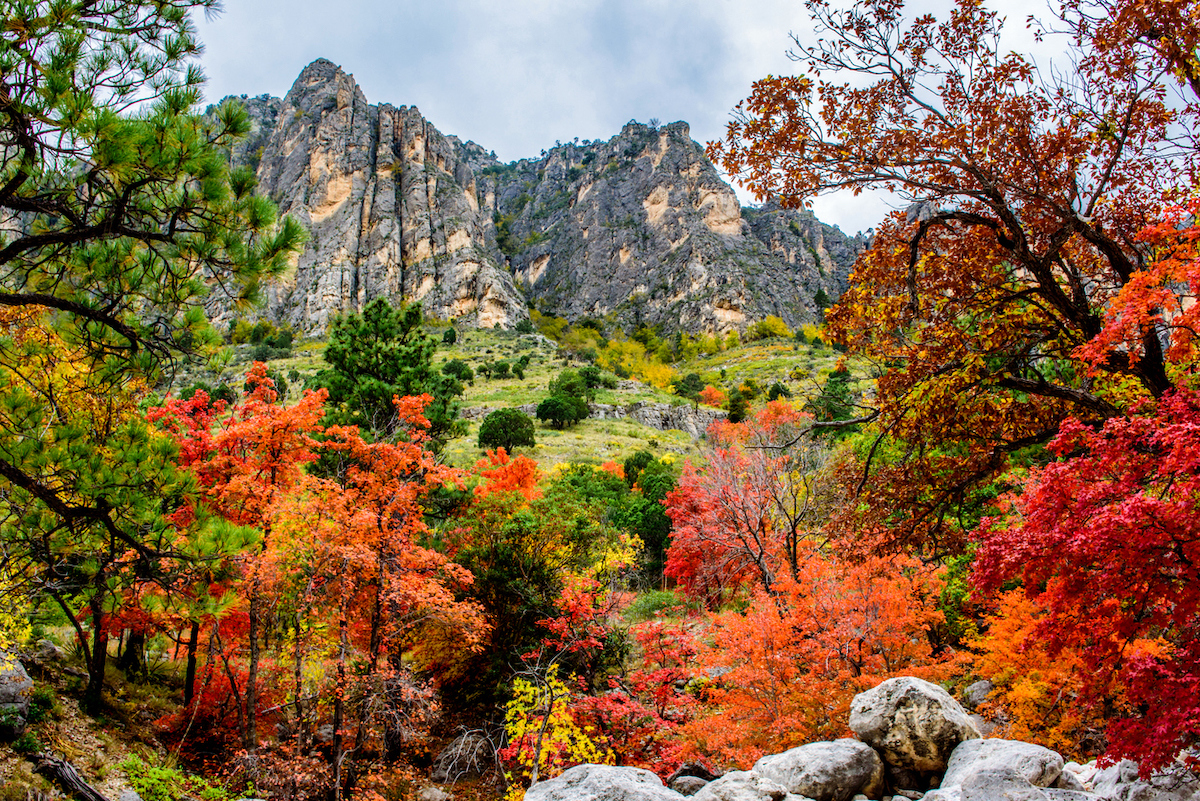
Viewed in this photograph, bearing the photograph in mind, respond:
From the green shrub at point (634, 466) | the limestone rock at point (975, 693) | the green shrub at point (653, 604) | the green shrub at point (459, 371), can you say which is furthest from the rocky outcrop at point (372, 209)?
the limestone rock at point (975, 693)

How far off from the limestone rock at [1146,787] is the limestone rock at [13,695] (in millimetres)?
13549

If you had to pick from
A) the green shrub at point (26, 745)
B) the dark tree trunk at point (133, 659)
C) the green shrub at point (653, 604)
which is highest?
the green shrub at point (26, 745)

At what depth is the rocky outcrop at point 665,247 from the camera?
10444cm

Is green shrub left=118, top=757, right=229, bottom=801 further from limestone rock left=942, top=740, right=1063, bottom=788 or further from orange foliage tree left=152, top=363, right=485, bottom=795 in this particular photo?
limestone rock left=942, top=740, right=1063, bottom=788

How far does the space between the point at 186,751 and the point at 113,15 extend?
12.7 metres

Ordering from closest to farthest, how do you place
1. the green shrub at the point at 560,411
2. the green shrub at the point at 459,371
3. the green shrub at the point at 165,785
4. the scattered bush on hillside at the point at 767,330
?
the green shrub at the point at 165,785
the green shrub at the point at 560,411
the green shrub at the point at 459,371
the scattered bush on hillside at the point at 767,330

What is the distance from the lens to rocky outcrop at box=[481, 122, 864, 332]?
104 metres

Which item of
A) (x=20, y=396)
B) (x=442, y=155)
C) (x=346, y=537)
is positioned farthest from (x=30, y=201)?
(x=442, y=155)

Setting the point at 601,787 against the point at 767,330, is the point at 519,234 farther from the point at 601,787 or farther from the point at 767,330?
the point at 601,787

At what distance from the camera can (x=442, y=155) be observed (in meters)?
111

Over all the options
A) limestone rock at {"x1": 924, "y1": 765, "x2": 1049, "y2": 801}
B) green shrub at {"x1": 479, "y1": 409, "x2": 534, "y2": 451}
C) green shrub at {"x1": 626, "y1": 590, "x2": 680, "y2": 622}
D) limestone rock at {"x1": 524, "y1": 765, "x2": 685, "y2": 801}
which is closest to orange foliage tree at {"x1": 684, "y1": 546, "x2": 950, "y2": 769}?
limestone rock at {"x1": 924, "y1": 765, "x2": 1049, "y2": 801}

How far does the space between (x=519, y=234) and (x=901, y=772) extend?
145 metres

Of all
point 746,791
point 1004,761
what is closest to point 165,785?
point 746,791

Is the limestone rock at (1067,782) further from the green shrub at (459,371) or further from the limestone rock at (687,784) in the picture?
the green shrub at (459,371)
